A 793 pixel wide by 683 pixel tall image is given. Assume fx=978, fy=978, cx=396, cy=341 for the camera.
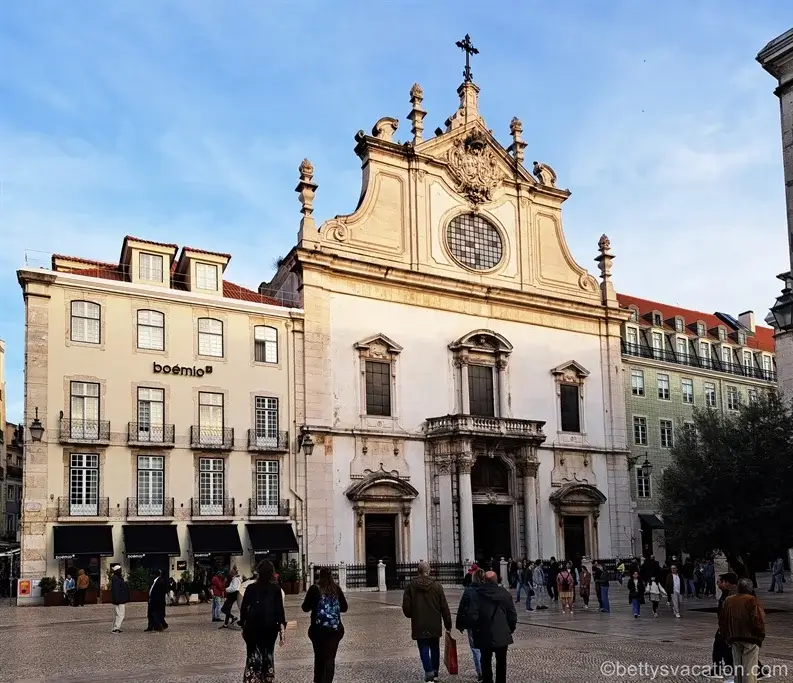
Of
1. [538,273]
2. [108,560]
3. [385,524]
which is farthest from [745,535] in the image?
[538,273]

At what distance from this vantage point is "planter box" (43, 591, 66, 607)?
112ft

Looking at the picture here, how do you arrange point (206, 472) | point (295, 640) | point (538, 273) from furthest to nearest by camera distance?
1. point (538, 273)
2. point (206, 472)
3. point (295, 640)

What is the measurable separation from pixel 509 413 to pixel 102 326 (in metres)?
19.3

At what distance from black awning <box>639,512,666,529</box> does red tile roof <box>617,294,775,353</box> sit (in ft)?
40.5

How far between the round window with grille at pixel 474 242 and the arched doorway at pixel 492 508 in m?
9.78

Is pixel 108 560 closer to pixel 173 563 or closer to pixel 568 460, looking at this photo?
pixel 173 563

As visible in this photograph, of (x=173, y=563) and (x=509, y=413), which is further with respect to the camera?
(x=509, y=413)

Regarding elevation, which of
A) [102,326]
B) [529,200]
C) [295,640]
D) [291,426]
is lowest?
[295,640]

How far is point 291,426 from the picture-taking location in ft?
135

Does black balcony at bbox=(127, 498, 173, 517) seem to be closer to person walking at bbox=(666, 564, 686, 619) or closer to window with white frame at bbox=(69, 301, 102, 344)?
window with white frame at bbox=(69, 301, 102, 344)

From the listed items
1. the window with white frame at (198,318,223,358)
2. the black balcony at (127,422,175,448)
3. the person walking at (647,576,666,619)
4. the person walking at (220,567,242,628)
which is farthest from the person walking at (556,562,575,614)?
the window with white frame at (198,318,223,358)

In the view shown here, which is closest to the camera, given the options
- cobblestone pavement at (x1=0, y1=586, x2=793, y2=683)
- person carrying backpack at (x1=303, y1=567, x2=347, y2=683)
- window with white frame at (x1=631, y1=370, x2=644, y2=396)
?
person carrying backpack at (x1=303, y1=567, x2=347, y2=683)

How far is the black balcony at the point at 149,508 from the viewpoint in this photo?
36.8 m

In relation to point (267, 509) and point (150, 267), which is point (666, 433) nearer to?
point (267, 509)
